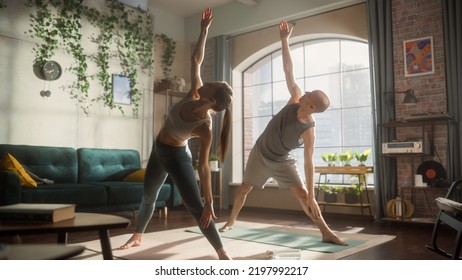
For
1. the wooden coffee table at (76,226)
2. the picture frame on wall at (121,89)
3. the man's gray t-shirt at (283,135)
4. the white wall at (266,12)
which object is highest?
the white wall at (266,12)

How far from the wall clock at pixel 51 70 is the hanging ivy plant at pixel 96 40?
0.20ft

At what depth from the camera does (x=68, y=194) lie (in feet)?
9.80

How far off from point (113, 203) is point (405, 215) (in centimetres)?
276

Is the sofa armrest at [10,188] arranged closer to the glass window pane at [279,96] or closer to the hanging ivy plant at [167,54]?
the hanging ivy plant at [167,54]

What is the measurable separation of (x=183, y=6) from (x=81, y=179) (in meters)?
1.88

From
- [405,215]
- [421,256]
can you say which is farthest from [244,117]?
[421,256]

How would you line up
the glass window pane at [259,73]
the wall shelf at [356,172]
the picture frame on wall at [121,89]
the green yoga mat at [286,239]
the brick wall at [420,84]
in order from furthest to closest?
1. the glass window pane at [259,73]
2. the picture frame on wall at [121,89]
3. the wall shelf at [356,172]
4. the brick wall at [420,84]
5. the green yoga mat at [286,239]

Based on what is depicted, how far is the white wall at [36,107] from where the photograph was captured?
3830mm

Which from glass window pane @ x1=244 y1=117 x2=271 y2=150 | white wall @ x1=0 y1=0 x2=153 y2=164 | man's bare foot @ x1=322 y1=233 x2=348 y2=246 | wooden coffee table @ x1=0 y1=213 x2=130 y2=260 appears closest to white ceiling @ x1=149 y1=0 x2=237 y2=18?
white wall @ x1=0 y1=0 x2=153 y2=164

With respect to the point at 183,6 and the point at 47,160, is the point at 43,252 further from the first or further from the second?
the point at 183,6

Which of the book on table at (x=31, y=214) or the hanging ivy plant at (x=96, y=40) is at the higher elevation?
the hanging ivy plant at (x=96, y=40)

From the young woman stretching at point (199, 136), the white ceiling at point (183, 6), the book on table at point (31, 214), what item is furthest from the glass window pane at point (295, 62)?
the book on table at point (31, 214)

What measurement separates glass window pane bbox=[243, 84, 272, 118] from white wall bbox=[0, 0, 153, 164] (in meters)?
1.81

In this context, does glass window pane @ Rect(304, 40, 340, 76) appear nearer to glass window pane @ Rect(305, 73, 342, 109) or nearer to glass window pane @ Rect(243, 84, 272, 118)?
glass window pane @ Rect(305, 73, 342, 109)
